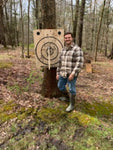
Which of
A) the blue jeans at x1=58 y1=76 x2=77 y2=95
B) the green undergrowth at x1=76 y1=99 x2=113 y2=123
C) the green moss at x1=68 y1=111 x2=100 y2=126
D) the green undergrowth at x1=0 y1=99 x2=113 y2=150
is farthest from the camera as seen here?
the green undergrowth at x1=76 y1=99 x2=113 y2=123

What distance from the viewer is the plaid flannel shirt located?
3.06 m

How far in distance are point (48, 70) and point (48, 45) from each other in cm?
70

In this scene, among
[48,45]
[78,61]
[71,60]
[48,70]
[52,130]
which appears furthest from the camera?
[48,70]

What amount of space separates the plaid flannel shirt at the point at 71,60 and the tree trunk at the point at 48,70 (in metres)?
0.61

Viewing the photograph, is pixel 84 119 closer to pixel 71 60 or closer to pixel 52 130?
pixel 52 130

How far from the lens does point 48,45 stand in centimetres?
360

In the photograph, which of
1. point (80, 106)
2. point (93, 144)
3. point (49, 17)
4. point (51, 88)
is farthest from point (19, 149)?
point (49, 17)

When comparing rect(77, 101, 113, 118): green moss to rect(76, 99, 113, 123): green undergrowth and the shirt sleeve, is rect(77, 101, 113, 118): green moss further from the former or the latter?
the shirt sleeve

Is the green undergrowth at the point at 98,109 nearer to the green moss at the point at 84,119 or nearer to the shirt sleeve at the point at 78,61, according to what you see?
the green moss at the point at 84,119

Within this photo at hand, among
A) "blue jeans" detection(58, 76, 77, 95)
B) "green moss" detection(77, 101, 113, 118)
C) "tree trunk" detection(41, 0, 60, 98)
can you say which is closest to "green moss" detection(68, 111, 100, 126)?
"blue jeans" detection(58, 76, 77, 95)

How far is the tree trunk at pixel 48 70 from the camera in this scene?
11.4ft

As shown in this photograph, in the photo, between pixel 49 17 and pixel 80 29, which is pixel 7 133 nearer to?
pixel 49 17

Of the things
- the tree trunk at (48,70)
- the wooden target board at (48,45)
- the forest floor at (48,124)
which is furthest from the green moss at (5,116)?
the wooden target board at (48,45)

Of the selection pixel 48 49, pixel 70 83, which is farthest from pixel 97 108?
pixel 48 49
